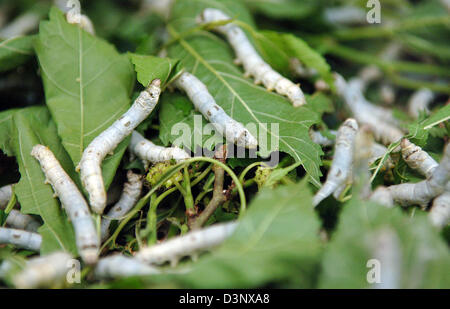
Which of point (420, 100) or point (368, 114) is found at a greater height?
point (420, 100)

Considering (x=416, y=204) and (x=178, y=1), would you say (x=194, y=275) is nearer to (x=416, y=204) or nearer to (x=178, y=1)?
(x=416, y=204)

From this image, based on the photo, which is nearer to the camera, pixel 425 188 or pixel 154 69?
pixel 425 188

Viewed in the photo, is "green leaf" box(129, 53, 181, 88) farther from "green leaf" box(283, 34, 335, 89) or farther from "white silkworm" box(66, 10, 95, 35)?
"green leaf" box(283, 34, 335, 89)

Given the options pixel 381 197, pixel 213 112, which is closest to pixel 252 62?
pixel 213 112

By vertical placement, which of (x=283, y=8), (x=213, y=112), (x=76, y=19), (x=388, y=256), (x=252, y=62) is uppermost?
(x=283, y=8)

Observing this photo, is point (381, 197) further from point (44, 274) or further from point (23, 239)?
point (23, 239)

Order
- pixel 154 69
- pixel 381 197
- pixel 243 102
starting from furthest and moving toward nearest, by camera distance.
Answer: pixel 243 102
pixel 154 69
pixel 381 197

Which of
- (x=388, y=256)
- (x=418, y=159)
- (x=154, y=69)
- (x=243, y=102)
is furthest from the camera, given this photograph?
(x=243, y=102)

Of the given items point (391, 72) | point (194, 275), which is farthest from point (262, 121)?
point (391, 72)
